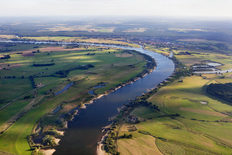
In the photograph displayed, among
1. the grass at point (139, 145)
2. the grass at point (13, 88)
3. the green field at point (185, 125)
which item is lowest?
the grass at point (139, 145)

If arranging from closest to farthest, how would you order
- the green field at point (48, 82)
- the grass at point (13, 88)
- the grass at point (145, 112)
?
the green field at point (48, 82) < the grass at point (145, 112) < the grass at point (13, 88)

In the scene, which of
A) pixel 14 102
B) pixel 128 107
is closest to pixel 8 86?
pixel 14 102

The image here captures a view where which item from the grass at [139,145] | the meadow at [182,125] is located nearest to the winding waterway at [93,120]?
the meadow at [182,125]

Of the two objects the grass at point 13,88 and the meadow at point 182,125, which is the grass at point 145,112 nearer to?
the meadow at point 182,125

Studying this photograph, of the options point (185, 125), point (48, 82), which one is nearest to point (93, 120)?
point (185, 125)

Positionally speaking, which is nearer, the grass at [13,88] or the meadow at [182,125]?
the meadow at [182,125]

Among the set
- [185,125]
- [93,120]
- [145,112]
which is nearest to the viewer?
[185,125]

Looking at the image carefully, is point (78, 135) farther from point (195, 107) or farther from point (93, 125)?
point (195, 107)

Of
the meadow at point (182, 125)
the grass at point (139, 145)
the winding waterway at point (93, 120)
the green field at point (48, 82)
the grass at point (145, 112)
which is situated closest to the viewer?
the grass at point (139, 145)

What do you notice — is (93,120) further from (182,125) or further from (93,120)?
(182,125)

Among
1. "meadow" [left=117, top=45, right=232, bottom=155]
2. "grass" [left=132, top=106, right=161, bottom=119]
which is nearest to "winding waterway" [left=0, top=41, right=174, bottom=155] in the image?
"meadow" [left=117, top=45, right=232, bottom=155]
